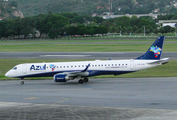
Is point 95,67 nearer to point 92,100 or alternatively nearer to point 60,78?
point 60,78

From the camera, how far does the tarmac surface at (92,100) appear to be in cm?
2331

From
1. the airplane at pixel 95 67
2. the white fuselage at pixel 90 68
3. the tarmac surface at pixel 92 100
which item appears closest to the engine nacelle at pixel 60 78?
the tarmac surface at pixel 92 100

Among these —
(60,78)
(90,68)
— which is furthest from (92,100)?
(90,68)

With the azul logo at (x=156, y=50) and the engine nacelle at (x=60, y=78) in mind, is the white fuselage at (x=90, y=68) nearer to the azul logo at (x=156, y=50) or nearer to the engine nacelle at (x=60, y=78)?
the azul logo at (x=156, y=50)

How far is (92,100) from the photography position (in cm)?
2850

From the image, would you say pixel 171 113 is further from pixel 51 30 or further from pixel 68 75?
pixel 51 30

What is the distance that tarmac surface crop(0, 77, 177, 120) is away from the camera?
2331 cm

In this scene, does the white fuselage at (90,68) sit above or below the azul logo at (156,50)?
below

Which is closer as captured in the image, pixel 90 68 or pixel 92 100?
pixel 92 100

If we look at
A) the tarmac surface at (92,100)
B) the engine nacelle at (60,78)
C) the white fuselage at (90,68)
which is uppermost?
the white fuselage at (90,68)

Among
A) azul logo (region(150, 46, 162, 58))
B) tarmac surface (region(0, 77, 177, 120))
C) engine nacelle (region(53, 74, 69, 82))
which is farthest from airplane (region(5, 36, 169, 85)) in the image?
tarmac surface (region(0, 77, 177, 120))

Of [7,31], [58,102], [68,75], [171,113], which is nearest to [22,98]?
[58,102]

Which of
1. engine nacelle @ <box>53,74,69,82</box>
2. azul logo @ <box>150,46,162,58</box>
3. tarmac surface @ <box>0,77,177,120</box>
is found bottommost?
tarmac surface @ <box>0,77,177,120</box>

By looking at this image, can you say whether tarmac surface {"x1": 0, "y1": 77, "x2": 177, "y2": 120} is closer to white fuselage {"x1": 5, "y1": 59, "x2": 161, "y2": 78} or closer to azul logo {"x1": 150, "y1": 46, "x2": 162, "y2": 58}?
white fuselage {"x1": 5, "y1": 59, "x2": 161, "y2": 78}
